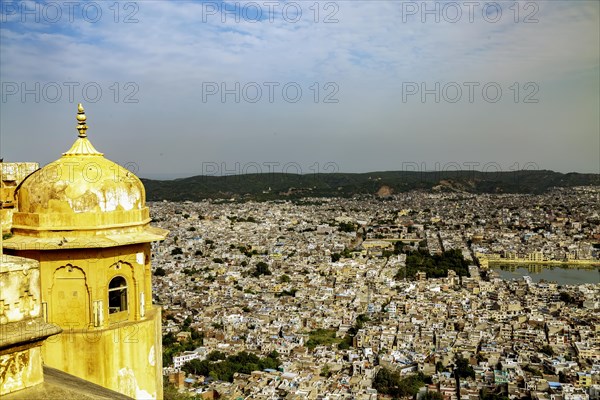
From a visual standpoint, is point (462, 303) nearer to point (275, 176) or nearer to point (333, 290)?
point (333, 290)

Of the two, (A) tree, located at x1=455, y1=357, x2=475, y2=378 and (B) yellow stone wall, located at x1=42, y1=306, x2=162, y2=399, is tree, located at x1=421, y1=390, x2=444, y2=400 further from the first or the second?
(B) yellow stone wall, located at x1=42, y1=306, x2=162, y2=399

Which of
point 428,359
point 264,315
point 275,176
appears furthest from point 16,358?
point 275,176

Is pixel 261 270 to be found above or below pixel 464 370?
above

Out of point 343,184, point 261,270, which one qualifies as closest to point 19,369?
point 261,270

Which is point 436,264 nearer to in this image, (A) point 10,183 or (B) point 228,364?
(B) point 228,364

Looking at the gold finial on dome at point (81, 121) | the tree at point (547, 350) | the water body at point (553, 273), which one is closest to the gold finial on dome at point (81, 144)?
the gold finial on dome at point (81, 121)

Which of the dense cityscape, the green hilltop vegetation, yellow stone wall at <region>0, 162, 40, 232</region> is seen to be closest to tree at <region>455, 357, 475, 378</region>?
the dense cityscape

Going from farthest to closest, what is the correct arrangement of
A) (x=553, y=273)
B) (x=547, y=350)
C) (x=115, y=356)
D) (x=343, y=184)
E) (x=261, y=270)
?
(x=343, y=184) → (x=553, y=273) → (x=261, y=270) → (x=547, y=350) → (x=115, y=356)

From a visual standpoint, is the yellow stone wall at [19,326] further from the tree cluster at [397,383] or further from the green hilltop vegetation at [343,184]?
the green hilltop vegetation at [343,184]
